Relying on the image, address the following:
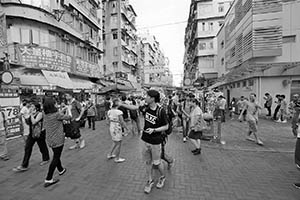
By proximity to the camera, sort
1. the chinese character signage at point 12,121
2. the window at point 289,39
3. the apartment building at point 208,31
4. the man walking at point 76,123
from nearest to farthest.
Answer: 1. the man walking at point 76,123
2. the chinese character signage at point 12,121
3. the window at point 289,39
4. the apartment building at point 208,31

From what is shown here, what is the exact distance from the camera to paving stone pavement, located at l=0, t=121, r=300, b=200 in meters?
3.12

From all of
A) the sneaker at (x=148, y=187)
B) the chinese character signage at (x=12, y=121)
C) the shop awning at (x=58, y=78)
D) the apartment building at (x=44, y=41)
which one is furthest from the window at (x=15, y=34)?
the sneaker at (x=148, y=187)

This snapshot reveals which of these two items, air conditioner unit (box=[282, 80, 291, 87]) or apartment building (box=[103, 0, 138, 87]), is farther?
apartment building (box=[103, 0, 138, 87])

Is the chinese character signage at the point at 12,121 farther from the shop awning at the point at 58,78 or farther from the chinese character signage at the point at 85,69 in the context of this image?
the chinese character signage at the point at 85,69

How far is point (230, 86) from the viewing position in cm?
1919

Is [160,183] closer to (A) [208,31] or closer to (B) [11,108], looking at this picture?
(B) [11,108]

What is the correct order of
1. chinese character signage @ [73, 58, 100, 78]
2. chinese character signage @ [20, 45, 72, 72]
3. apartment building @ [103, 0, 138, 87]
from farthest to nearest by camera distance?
apartment building @ [103, 0, 138, 87], chinese character signage @ [73, 58, 100, 78], chinese character signage @ [20, 45, 72, 72]

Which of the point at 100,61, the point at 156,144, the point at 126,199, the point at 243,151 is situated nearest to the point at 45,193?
the point at 126,199

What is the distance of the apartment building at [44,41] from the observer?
39.6ft

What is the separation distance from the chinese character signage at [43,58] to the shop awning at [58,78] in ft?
1.25

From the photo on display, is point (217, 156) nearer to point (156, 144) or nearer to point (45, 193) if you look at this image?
point (156, 144)

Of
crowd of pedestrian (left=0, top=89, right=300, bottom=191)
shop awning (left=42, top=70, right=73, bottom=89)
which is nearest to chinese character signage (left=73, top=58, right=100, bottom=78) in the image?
shop awning (left=42, top=70, right=73, bottom=89)

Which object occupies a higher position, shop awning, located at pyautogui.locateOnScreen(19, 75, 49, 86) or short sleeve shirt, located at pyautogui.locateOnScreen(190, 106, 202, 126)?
shop awning, located at pyautogui.locateOnScreen(19, 75, 49, 86)

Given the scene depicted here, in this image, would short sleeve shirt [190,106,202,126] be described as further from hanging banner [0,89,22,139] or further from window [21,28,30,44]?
window [21,28,30,44]
